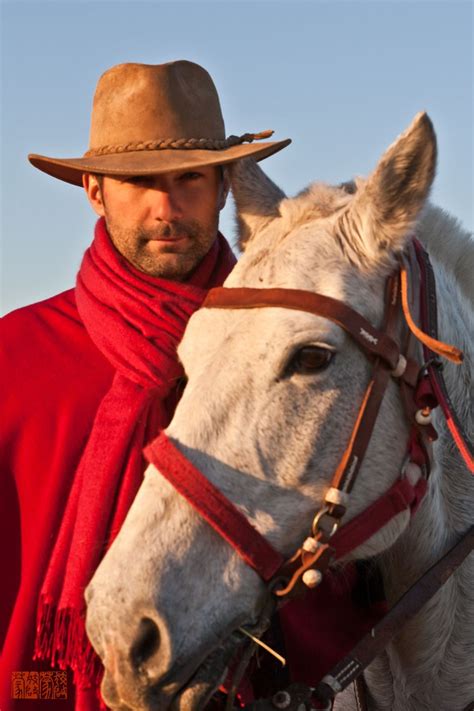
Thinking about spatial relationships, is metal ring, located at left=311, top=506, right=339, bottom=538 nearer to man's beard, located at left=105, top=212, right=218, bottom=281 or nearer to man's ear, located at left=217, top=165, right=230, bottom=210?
man's beard, located at left=105, top=212, right=218, bottom=281

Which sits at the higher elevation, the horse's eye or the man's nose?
the man's nose

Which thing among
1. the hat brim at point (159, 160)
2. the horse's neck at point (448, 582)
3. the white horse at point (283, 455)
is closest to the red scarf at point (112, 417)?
the hat brim at point (159, 160)

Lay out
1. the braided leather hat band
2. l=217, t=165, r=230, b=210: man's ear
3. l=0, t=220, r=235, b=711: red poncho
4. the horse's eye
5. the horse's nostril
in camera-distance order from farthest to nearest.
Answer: l=217, t=165, r=230, b=210: man's ear → the braided leather hat band → l=0, t=220, r=235, b=711: red poncho → the horse's eye → the horse's nostril

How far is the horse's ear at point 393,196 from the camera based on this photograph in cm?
276

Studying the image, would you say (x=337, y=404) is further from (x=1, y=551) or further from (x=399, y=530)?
(x=1, y=551)

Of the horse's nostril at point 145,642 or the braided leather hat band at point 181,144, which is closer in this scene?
the horse's nostril at point 145,642

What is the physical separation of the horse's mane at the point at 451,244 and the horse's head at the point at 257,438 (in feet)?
1.90

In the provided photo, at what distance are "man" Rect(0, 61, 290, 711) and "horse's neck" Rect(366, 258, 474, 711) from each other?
3.20 ft

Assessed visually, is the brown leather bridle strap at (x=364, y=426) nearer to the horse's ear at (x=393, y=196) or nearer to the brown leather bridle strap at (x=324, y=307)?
the brown leather bridle strap at (x=324, y=307)

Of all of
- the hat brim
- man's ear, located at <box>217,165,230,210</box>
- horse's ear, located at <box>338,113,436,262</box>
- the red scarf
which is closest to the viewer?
horse's ear, located at <box>338,113,436,262</box>

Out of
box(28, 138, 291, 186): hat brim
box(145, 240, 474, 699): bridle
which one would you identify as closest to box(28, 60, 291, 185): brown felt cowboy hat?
box(28, 138, 291, 186): hat brim

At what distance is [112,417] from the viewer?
3354mm

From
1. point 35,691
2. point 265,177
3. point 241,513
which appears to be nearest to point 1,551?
point 35,691

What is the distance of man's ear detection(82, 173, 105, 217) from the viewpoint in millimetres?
3982
